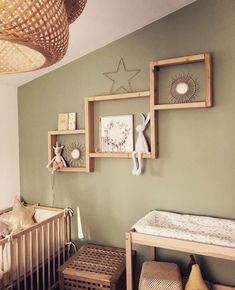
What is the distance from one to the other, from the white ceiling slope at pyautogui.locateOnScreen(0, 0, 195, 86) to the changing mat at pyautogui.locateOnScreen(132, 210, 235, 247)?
1.58m

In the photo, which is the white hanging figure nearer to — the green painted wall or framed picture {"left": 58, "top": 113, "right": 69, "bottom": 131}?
the green painted wall

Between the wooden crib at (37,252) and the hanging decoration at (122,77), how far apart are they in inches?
52.2

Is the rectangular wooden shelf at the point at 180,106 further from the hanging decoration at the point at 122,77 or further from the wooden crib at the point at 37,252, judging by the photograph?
the wooden crib at the point at 37,252

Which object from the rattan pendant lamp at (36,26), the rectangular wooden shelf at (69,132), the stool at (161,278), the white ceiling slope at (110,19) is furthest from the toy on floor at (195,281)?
the white ceiling slope at (110,19)

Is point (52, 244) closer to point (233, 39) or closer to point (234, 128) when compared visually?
point (234, 128)

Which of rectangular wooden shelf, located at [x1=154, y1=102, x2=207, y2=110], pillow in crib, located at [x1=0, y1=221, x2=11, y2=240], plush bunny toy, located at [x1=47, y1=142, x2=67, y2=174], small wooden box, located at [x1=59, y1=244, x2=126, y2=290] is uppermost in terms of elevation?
rectangular wooden shelf, located at [x1=154, y1=102, x2=207, y2=110]

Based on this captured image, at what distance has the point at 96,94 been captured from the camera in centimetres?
264

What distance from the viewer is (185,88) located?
88.9 inches

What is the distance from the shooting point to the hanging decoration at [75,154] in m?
2.74

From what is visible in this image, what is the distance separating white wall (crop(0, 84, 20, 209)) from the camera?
2848mm

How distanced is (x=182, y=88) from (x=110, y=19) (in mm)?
790

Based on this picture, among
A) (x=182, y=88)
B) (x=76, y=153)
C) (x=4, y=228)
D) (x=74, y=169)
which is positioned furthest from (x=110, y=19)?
(x=4, y=228)

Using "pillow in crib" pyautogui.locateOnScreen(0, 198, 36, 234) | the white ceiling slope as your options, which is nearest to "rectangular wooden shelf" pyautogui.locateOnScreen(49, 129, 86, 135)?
the white ceiling slope

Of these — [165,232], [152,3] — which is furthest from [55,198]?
[152,3]
